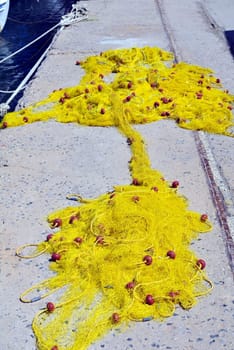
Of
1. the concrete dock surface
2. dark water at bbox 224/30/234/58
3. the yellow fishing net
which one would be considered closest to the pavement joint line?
the concrete dock surface

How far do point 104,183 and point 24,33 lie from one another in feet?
27.2

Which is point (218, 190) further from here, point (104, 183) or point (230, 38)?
point (230, 38)

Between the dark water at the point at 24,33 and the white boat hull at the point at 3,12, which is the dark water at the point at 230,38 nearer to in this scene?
the dark water at the point at 24,33

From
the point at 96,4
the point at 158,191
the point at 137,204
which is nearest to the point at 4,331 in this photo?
the point at 137,204

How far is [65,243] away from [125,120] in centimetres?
235

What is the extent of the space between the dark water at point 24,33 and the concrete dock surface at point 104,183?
1.01m

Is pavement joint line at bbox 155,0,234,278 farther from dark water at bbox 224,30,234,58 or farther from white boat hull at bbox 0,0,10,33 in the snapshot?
white boat hull at bbox 0,0,10,33

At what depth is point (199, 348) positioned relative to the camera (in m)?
2.97

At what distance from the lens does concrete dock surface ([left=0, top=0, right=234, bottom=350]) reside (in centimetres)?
309

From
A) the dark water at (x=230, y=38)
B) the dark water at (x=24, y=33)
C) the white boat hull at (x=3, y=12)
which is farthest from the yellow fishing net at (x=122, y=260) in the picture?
the white boat hull at (x=3, y=12)

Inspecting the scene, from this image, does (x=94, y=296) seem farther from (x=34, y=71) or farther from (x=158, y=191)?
(x=34, y=71)

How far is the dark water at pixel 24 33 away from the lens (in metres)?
9.32

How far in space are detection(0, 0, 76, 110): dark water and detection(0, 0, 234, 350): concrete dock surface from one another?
1.01m

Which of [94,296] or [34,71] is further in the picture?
[34,71]
